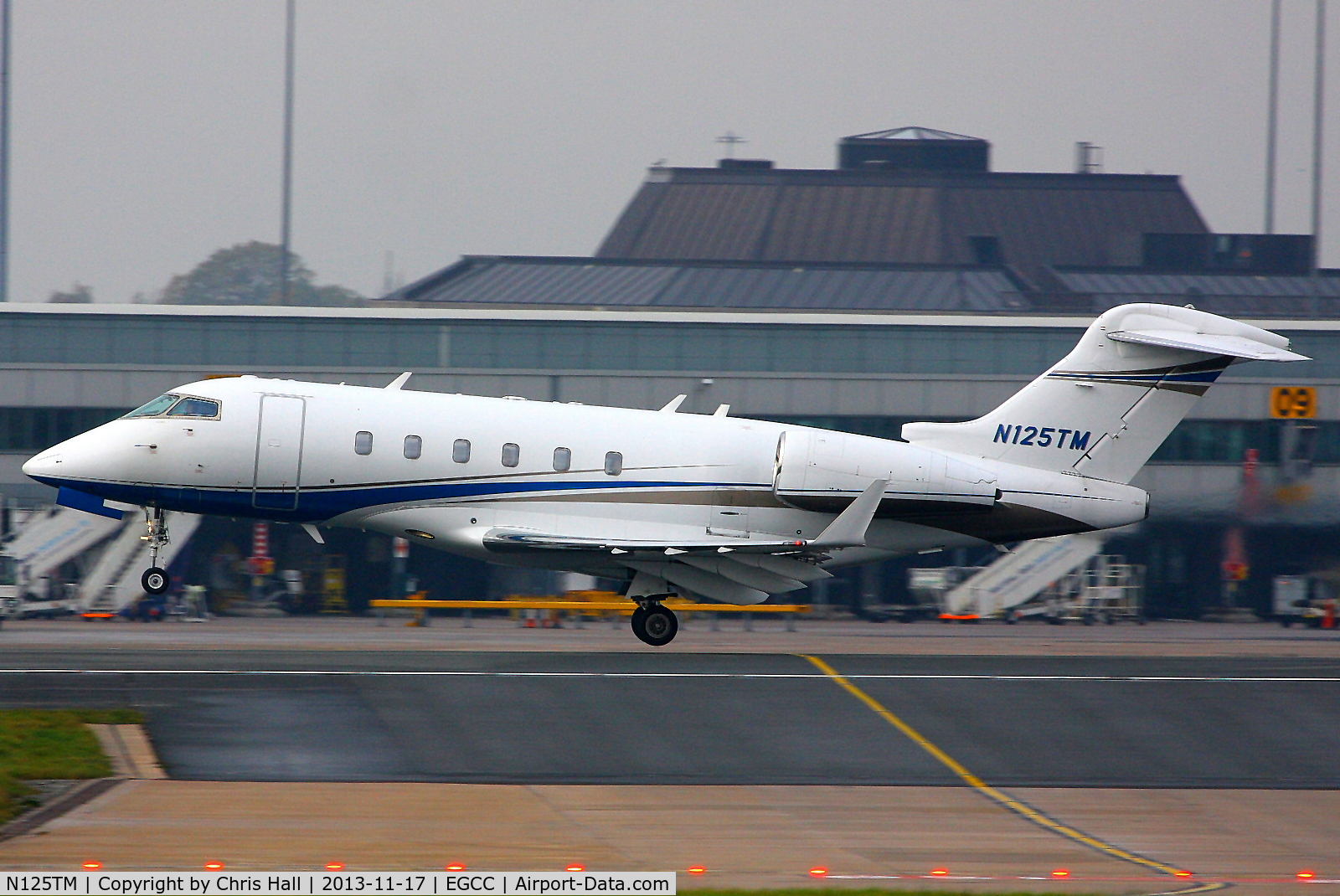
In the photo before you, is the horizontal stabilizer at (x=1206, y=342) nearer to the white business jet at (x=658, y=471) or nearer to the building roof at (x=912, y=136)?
the white business jet at (x=658, y=471)

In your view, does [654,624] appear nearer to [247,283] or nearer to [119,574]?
[119,574]

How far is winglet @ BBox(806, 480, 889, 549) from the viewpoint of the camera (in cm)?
2472

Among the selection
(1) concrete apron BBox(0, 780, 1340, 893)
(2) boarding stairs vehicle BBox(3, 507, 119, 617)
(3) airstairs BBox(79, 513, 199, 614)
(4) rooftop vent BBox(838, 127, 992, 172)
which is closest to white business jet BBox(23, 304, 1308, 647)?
(1) concrete apron BBox(0, 780, 1340, 893)

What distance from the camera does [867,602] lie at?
41.8 m

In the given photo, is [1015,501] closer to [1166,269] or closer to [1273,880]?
[1273,880]

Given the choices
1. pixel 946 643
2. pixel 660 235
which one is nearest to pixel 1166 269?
pixel 660 235

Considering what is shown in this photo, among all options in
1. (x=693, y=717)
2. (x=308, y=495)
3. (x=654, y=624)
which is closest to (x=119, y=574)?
(x=308, y=495)

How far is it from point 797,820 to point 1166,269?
57046 millimetres

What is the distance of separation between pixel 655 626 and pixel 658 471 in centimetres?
288

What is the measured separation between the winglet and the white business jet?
0.09ft

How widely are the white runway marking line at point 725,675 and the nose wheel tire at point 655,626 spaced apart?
340cm

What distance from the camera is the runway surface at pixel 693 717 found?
16.6m
